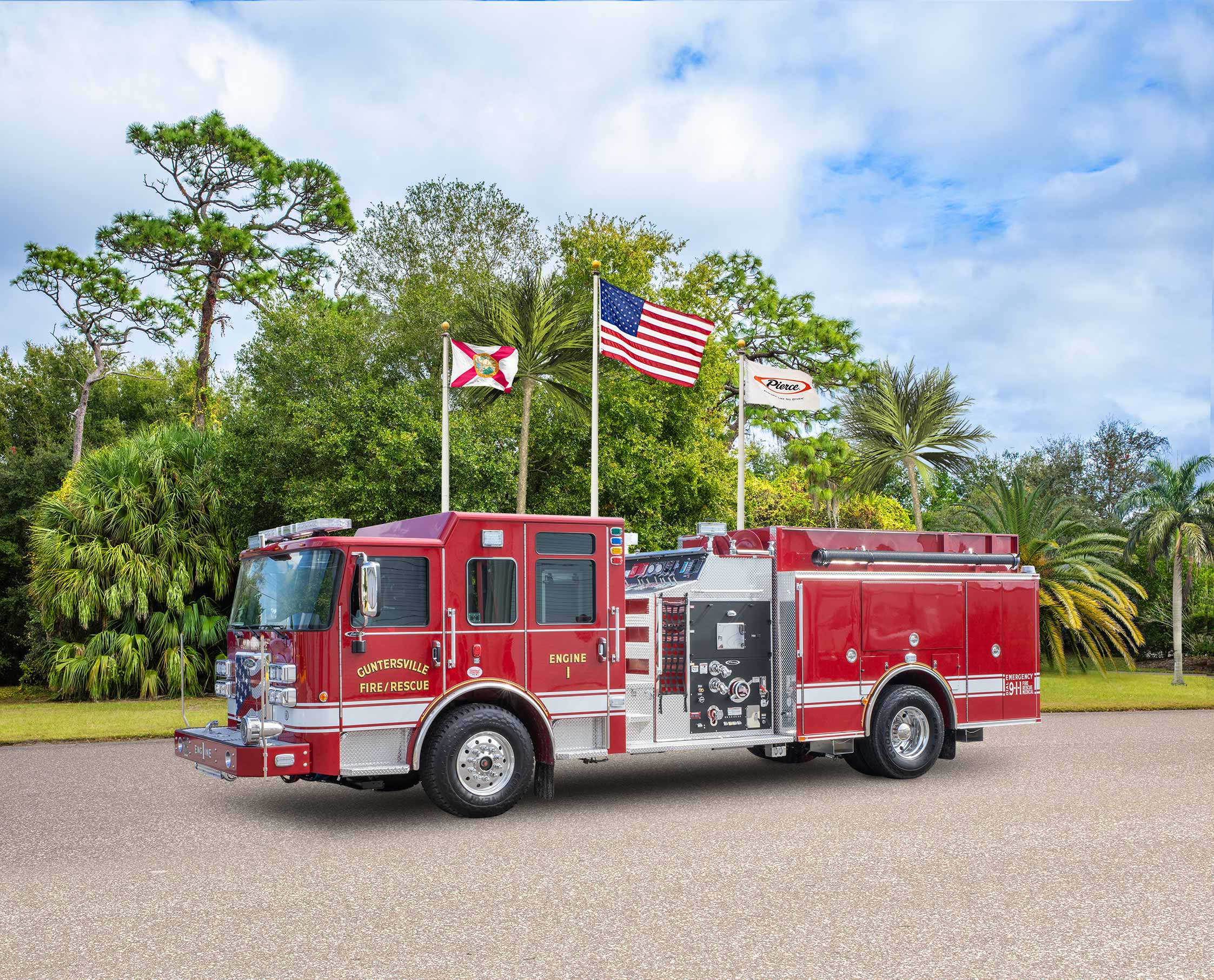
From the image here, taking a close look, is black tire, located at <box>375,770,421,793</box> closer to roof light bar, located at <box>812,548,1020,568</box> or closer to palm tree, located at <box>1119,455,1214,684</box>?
roof light bar, located at <box>812,548,1020,568</box>

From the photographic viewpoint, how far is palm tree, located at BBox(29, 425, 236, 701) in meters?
21.4

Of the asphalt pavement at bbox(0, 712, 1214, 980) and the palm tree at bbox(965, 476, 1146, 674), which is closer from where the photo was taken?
the asphalt pavement at bbox(0, 712, 1214, 980)

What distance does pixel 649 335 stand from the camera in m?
17.7

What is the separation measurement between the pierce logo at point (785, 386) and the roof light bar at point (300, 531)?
894cm

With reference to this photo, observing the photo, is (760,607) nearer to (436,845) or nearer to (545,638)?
(545,638)

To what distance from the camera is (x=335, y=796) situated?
11.1 m

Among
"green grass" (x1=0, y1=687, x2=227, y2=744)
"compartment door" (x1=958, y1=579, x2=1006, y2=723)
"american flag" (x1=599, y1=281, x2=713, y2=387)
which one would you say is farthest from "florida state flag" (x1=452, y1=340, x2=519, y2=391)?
"compartment door" (x1=958, y1=579, x2=1006, y2=723)

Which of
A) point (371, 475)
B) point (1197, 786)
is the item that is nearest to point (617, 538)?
point (1197, 786)

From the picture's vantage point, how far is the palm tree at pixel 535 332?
63.9 ft

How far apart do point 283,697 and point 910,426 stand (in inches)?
680

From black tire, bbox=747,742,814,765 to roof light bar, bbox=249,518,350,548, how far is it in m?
5.02

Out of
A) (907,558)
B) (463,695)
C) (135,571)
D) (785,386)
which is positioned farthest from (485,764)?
(135,571)

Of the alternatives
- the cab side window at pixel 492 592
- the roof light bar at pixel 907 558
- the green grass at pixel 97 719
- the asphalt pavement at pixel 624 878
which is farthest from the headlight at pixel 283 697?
the roof light bar at pixel 907 558

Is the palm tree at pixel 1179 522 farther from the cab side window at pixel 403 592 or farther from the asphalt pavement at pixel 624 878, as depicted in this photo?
the cab side window at pixel 403 592
